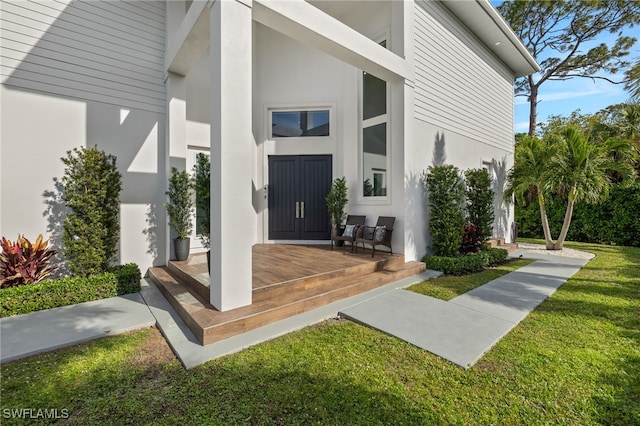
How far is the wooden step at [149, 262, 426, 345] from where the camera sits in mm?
2953

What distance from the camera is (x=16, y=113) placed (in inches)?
163

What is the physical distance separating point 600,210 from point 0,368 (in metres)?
15.1

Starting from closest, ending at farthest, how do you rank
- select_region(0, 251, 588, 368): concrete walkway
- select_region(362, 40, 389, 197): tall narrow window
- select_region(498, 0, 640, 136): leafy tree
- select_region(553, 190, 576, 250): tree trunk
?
select_region(0, 251, 588, 368): concrete walkway, select_region(362, 40, 389, 197): tall narrow window, select_region(553, 190, 576, 250): tree trunk, select_region(498, 0, 640, 136): leafy tree

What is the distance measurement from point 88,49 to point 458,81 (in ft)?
26.4

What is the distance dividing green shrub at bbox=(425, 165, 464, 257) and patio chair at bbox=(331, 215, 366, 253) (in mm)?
1564

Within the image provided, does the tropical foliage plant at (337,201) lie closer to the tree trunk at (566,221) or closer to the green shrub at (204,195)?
the green shrub at (204,195)

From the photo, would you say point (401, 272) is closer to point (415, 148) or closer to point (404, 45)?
point (415, 148)

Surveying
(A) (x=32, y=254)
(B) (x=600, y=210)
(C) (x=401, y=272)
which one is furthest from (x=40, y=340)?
(B) (x=600, y=210)

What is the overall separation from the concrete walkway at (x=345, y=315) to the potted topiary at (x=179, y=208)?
804 mm

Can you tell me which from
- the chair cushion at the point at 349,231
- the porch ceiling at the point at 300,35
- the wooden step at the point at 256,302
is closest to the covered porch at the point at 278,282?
the wooden step at the point at 256,302

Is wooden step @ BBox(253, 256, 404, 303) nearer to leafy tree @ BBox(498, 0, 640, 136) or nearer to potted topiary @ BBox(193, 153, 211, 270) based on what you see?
potted topiary @ BBox(193, 153, 211, 270)

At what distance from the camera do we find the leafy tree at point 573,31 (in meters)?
12.6

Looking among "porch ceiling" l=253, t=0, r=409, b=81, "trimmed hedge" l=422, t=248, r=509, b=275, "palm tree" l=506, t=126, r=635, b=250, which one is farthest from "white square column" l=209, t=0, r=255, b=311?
"palm tree" l=506, t=126, r=635, b=250

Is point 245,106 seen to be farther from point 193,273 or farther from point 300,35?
point 193,273
